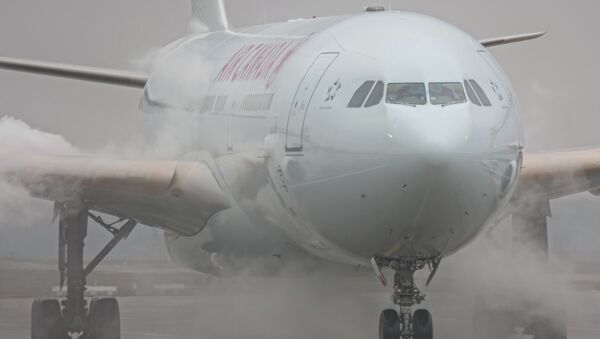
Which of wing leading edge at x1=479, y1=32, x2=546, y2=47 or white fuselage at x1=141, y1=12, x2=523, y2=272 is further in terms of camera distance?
wing leading edge at x1=479, y1=32, x2=546, y2=47

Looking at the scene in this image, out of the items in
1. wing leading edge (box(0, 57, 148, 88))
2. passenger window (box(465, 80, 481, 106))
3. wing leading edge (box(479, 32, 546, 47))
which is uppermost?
wing leading edge (box(479, 32, 546, 47))

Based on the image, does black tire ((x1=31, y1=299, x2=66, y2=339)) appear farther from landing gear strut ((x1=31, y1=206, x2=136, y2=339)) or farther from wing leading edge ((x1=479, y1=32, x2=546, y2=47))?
wing leading edge ((x1=479, y1=32, x2=546, y2=47))

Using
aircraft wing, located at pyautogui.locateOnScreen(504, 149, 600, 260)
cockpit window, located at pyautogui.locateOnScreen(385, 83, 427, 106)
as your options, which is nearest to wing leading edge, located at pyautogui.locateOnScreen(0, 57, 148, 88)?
aircraft wing, located at pyautogui.locateOnScreen(504, 149, 600, 260)

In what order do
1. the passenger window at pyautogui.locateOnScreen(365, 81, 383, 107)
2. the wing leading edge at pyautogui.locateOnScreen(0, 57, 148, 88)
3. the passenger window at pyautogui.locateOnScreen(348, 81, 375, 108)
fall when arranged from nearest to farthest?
1. the passenger window at pyautogui.locateOnScreen(365, 81, 383, 107)
2. the passenger window at pyautogui.locateOnScreen(348, 81, 375, 108)
3. the wing leading edge at pyautogui.locateOnScreen(0, 57, 148, 88)

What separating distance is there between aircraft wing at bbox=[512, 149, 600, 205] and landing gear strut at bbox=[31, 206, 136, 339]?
20.5ft

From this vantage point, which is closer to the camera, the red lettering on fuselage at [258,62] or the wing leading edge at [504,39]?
the red lettering on fuselage at [258,62]

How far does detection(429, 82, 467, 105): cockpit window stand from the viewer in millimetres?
19109

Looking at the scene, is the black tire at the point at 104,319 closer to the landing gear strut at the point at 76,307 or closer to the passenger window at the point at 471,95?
the landing gear strut at the point at 76,307

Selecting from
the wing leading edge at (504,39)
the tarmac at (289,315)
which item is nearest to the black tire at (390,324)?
the tarmac at (289,315)

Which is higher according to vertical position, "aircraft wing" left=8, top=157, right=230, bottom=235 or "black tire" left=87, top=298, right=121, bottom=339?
"aircraft wing" left=8, top=157, right=230, bottom=235

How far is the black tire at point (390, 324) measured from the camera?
67.5 feet

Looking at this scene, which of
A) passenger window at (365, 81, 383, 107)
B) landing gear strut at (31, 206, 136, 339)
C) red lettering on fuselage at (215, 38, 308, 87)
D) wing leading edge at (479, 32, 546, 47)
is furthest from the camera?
wing leading edge at (479, 32, 546, 47)

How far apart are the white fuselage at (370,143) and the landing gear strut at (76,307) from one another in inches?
152

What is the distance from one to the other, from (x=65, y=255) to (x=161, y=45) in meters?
5.71
